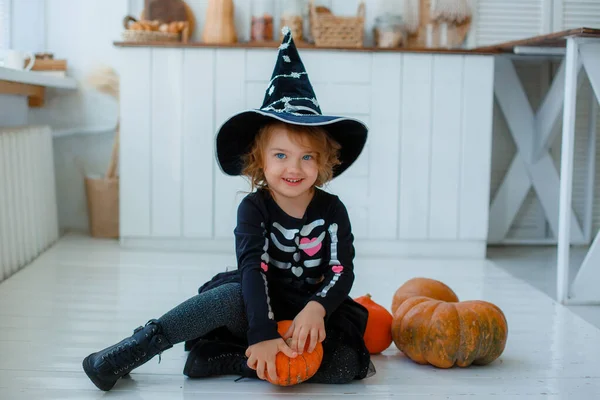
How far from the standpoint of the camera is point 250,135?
1.98m

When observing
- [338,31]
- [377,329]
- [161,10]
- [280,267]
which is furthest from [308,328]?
[161,10]

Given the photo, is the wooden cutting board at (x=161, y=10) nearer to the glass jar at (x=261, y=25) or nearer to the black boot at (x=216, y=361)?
the glass jar at (x=261, y=25)

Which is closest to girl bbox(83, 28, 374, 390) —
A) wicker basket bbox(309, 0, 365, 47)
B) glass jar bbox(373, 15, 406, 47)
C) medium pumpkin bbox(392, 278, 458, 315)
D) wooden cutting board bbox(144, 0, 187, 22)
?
medium pumpkin bbox(392, 278, 458, 315)

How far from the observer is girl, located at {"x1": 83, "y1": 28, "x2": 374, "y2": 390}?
1.79 m

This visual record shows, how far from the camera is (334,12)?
157 inches

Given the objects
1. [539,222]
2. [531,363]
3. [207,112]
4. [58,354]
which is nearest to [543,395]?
[531,363]

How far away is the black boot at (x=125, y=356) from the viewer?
177cm

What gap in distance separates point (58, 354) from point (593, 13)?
3059mm

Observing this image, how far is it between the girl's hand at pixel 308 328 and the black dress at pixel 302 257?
37 mm

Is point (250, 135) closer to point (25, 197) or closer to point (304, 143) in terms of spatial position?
point (304, 143)

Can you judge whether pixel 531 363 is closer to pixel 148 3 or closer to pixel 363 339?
pixel 363 339

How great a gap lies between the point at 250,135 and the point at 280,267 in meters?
0.33

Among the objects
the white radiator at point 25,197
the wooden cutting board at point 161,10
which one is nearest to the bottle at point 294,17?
the wooden cutting board at point 161,10

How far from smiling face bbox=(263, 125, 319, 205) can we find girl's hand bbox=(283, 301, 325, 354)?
267 mm
